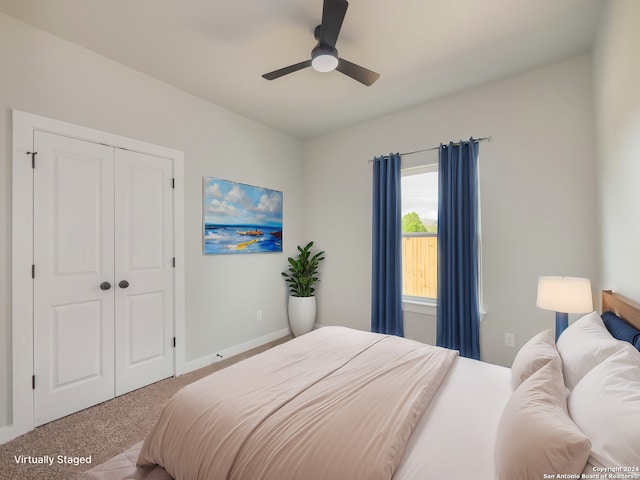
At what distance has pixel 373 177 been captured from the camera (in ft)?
11.5

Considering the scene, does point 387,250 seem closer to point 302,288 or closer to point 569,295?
point 302,288

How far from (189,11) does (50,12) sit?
0.92 meters

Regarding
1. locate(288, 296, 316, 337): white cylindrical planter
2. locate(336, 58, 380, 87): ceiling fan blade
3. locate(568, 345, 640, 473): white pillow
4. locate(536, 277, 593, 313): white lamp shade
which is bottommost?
locate(288, 296, 316, 337): white cylindrical planter

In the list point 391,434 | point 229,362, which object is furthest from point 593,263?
point 229,362

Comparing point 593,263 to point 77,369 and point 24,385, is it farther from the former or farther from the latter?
point 24,385

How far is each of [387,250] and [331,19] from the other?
227cm

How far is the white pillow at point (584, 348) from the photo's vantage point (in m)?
1.21

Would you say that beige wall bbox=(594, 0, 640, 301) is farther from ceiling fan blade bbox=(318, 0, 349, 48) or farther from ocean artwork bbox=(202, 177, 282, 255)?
ocean artwork bbox=(202, 177, 282, 255)

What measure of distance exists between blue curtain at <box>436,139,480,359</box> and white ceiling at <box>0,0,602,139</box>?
779 mm

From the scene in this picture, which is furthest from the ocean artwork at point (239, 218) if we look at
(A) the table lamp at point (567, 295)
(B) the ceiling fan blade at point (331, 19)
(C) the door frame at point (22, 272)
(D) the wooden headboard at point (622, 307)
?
A: (D) the wooden headboard at point (622, 307)

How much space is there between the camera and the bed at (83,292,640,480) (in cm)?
85

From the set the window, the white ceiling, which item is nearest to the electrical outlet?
the window

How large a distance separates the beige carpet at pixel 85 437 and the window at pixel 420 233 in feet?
8.85

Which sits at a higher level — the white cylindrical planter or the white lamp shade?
the white lamp shade
